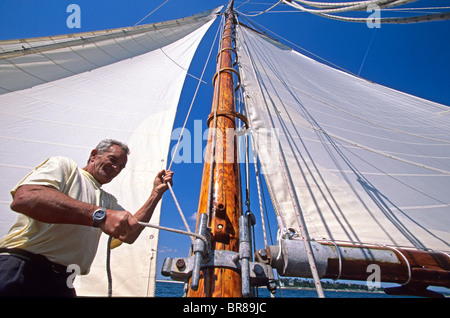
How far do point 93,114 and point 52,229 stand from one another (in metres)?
2.19

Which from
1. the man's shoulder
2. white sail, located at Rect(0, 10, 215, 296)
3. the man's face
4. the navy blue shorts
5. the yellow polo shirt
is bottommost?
the navy blue shorts

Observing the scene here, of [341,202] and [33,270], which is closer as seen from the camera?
[33,270]

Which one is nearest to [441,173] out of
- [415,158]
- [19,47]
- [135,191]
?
[415,158]

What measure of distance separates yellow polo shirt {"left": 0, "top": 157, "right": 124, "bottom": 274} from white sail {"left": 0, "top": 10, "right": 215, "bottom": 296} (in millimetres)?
699

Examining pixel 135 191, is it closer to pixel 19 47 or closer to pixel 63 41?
pixel 19 47

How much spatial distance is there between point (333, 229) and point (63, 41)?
13.7 ft

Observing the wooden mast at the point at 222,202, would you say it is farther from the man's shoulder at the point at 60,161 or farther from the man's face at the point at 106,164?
the man's shoulder at the point at 60,161

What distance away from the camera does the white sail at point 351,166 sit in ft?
5.60

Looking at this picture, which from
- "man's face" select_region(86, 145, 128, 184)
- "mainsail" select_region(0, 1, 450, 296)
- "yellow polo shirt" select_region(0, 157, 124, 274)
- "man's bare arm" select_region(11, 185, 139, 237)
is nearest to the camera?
"man's bare arm" select_region(11, 185, 139, 237)

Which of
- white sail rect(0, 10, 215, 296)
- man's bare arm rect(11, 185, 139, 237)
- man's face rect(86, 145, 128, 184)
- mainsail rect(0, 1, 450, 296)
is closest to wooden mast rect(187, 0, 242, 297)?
mainsail rect(0, 1, 450, 296)

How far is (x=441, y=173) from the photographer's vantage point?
8.27 feet

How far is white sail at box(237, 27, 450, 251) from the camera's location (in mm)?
1706

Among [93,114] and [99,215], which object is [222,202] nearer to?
[99,215]

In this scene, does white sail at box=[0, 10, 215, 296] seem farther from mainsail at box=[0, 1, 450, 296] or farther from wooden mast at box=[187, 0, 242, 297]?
wooden mast at box=[187, 0, 242, 297]
